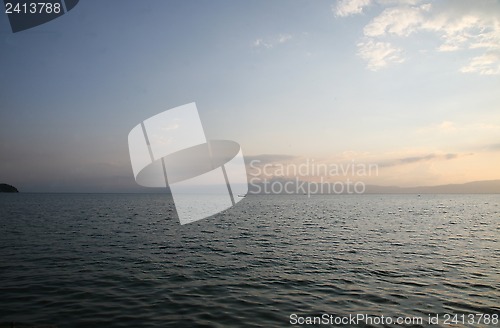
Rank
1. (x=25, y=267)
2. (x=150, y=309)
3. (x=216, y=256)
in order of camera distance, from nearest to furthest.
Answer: (x=150, y=309) < (x=25, y=267) < (x=216, y=256)

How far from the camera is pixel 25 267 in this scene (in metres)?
21.2

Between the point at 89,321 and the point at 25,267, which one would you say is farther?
the point at 25,267

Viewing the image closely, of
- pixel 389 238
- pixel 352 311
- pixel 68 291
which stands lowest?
pixel 389 238

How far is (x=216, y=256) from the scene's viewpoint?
2602 centimetres

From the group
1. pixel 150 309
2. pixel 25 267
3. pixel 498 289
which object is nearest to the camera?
pixel 150 309

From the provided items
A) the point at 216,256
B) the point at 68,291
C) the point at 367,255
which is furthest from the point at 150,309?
the point at 367,255

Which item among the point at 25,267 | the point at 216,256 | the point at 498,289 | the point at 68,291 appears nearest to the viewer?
the point at 68,291

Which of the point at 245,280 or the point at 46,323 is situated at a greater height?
the point at 46,323

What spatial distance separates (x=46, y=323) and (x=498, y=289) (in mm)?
25299

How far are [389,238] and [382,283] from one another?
21.6 meters

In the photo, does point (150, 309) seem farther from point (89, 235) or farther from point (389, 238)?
point (389, 238)

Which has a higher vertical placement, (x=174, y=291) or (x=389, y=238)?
(x=174, y=291)

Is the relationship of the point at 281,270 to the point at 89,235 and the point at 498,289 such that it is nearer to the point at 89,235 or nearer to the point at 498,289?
the point at 498,289

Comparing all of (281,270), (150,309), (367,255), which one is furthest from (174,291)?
(367,255)
